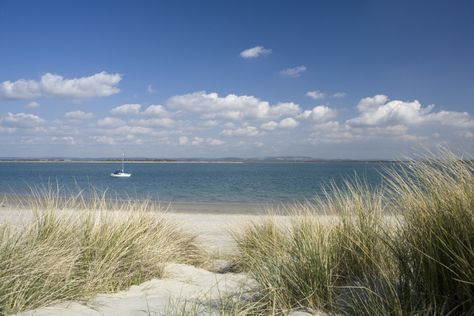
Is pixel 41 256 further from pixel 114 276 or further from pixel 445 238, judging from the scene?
pixel 445 238

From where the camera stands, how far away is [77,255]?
4.30 m

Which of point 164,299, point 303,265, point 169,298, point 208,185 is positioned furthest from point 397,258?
point 208,185

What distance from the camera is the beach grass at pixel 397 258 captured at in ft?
8.82

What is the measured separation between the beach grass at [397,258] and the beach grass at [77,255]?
1.63 meters

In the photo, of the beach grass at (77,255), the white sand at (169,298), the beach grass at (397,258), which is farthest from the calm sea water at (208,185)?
the white sand at (169,298)

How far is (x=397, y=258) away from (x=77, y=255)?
3.29 m

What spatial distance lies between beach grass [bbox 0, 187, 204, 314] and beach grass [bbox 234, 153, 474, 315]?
1.63m

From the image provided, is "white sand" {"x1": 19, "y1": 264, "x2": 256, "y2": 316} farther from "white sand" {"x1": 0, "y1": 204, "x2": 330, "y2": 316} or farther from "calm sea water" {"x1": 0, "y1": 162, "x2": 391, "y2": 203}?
"calm sea water" {"x1": 0, "y1": 162, "x2": 391, "y2": 203}

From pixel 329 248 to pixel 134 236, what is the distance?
2.55 meters

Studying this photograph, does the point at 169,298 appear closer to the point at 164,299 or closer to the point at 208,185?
the point at 164,299

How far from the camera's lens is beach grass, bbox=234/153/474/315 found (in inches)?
106

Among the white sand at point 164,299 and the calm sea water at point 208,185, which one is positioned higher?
the white sand at point 164,299

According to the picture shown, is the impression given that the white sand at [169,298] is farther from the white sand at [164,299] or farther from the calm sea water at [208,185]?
the calm sea water at [208,185]

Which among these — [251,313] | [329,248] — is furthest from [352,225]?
[251,313]
